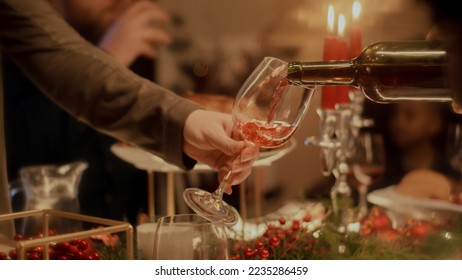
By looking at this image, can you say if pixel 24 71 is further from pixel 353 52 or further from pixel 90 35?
pixel 353 52

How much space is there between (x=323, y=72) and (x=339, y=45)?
325mm

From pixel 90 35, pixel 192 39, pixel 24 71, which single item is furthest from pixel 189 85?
pixel 24 71

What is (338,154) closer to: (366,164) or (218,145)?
(366,164)

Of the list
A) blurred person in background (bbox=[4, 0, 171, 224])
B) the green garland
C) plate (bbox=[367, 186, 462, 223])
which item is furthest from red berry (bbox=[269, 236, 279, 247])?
blurred person in background (bbox=[4, 0, 171, 224])

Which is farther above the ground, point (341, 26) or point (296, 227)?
point (341, 26)

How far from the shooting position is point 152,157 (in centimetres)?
136

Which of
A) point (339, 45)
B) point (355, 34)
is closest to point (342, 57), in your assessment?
point (339, 45)

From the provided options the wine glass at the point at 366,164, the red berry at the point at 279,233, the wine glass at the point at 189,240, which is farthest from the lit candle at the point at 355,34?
the wine glass at the point at 189,240

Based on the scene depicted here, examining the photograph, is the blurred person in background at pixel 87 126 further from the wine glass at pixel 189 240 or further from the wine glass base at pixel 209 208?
the wine glass at pixel 189 240

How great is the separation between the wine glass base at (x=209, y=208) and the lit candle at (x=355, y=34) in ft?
1.42

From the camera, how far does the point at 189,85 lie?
141 centimetres

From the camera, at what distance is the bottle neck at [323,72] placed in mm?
957

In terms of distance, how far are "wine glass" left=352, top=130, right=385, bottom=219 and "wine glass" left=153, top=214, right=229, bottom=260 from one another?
1.79 ft

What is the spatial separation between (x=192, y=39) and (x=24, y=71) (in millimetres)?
339
